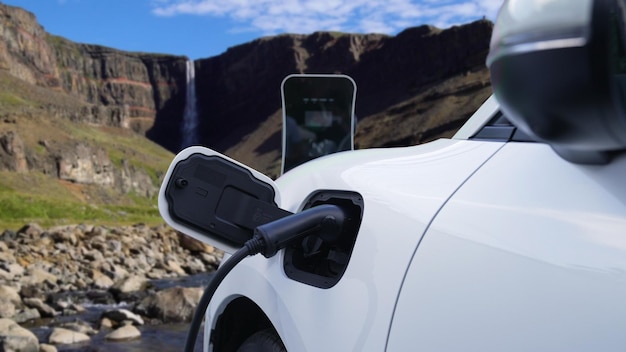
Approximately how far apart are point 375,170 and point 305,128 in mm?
2970

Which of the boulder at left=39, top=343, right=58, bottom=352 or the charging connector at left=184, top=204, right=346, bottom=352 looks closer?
the charging connector at left=184, top=204, right=346, bottom=352

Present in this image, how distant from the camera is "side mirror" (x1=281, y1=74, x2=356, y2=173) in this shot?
15.5 ft

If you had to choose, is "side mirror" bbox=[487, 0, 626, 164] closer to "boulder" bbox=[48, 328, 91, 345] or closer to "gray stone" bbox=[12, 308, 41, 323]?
"boulder" bbox=[48, 328, 91, 345]

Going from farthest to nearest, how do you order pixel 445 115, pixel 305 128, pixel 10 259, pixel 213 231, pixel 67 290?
1. pixel 445 115
2. pixel 10 259
3. pixel 67 290
4. pixel 305 128
5. pixel 213 231

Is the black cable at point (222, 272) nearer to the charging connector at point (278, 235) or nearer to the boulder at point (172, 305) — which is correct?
the charging connector at point (278, 235)

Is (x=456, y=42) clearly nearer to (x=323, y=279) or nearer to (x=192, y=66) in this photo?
(x=192, y=66)

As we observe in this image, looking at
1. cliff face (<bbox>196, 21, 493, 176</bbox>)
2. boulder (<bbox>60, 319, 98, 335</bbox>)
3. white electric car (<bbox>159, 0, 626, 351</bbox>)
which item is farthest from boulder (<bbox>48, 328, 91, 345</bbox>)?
cliff face (<bbox>196, 21, 493, 176</bbox>)

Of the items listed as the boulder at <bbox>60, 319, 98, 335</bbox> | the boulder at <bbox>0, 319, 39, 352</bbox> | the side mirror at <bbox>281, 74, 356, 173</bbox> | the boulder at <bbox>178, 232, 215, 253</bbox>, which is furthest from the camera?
the boulder at <bbox>178, 232, 215, 253</bbox>

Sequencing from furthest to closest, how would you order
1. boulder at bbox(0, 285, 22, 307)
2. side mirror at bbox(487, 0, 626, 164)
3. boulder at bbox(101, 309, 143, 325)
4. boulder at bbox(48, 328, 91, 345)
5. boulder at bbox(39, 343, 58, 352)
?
1. boulder at bbox(0, 285, 22, 307)
2. boulder at bbox(101, 309, 143, 325)
3. boulder at bbox(48, 328, 91, 345)
4. boulder at bbox(39, 343, 58, 352)
5. side mirror at bbox(487, 0, 626, 164)

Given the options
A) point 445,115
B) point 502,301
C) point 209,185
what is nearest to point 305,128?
point 209,185

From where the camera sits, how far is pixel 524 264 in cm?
119

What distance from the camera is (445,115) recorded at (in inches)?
2911

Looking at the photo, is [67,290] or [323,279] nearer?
[323,279]

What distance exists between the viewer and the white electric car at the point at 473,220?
3.20 feet
